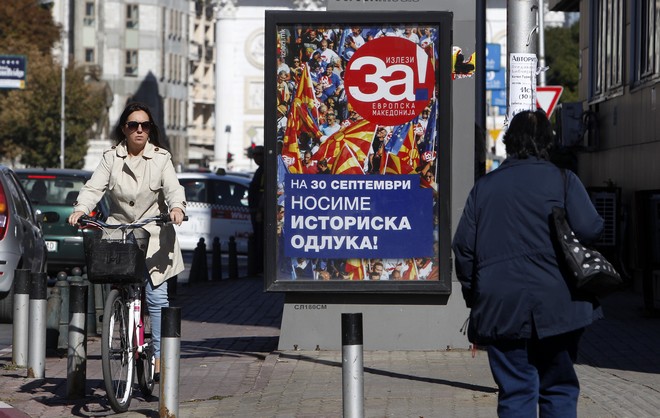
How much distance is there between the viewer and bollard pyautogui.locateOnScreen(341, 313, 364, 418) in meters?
7.35

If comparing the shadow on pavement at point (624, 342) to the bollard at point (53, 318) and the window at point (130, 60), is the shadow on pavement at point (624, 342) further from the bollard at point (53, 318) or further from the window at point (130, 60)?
the window at point (130, 60)

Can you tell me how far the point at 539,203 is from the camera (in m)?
6.66

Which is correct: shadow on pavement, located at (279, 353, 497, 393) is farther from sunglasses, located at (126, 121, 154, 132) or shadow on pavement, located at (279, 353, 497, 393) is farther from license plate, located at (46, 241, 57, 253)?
license plate, located at (46, 241, 57, 253)

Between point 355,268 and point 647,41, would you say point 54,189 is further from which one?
point 355,268

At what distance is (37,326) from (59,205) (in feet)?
34.3

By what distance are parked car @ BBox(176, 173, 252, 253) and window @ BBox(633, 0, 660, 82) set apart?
11013 millimetres

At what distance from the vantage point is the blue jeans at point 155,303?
934 centimetres

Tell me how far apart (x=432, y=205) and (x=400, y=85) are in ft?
3.07

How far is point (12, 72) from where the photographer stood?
55.6 metres

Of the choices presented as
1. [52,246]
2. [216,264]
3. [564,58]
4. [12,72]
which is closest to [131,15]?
[564,58]

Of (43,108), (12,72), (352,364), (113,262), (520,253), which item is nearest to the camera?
(520,253)

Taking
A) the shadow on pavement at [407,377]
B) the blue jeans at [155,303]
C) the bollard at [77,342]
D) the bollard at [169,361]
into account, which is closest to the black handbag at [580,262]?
the bollard at [169,361]

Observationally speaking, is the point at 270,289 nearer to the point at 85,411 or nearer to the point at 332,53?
the point at 332,53

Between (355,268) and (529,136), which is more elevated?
(529,136)
